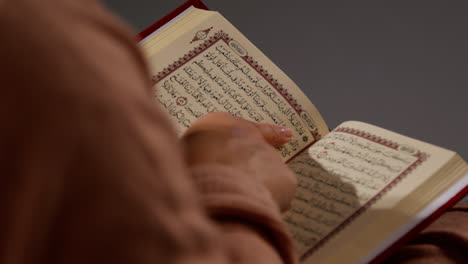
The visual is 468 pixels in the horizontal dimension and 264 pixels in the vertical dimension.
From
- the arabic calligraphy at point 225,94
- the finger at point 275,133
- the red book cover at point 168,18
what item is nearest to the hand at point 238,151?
the finger at point 275,133

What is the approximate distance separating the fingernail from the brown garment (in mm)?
469

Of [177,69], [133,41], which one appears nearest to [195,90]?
[177,69]

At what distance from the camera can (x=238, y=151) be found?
595 mm

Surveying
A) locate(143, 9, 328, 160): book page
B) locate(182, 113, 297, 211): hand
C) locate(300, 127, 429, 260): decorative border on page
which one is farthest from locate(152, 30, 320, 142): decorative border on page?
locate(182, 113, 297, 211): hand

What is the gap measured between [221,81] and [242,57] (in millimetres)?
59

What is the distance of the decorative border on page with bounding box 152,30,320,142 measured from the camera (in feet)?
2.94

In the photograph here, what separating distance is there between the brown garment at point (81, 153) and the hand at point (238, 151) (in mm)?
230

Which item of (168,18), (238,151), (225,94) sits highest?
(168,18)

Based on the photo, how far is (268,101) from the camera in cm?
90

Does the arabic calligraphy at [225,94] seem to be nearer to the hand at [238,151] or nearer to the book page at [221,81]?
the book page at [221,81]

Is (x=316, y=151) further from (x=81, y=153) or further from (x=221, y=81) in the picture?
(x=81, y=153)

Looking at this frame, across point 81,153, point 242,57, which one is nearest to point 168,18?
point 242,57

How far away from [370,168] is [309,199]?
97 mm

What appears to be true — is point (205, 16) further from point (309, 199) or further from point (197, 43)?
point (309, 199)
